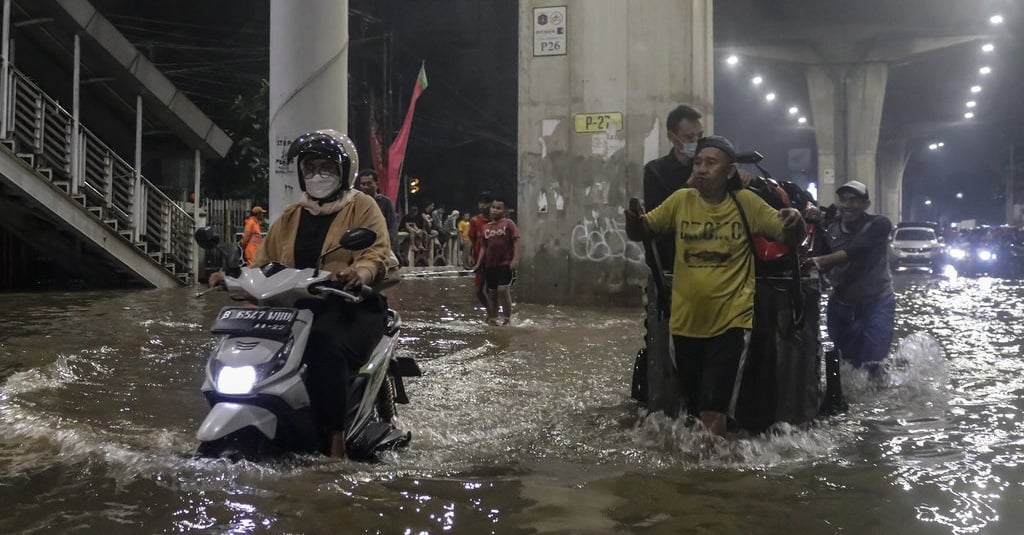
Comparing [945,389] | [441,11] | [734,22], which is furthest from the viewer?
[441,11]

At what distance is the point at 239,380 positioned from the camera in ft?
13.7

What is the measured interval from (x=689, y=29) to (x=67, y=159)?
34.3ft

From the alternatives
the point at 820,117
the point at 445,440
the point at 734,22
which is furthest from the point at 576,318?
the point at 820,117

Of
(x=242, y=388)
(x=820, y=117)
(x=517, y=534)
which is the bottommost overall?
(x=517, y=534)

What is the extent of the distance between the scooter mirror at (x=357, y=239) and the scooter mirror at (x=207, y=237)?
0.78 m

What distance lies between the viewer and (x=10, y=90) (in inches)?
613

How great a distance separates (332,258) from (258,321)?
0.60 m

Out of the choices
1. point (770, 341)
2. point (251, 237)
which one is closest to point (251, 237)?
point (251, 237)

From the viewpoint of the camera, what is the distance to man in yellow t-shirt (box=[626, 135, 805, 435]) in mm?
5082

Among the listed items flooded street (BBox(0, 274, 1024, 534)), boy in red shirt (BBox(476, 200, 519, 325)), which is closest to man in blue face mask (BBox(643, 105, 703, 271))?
flooded street (BBox(0, 274, 1024, 534))

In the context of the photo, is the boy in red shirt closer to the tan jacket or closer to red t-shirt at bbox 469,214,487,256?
red t-shirt at bbox 469,214,487,256

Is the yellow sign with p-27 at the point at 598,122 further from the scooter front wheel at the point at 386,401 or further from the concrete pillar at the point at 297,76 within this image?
the scooter front wheel at the point at 386,401

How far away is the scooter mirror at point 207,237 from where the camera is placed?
4.70m

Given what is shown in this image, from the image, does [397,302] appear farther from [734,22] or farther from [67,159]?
[734,22]
